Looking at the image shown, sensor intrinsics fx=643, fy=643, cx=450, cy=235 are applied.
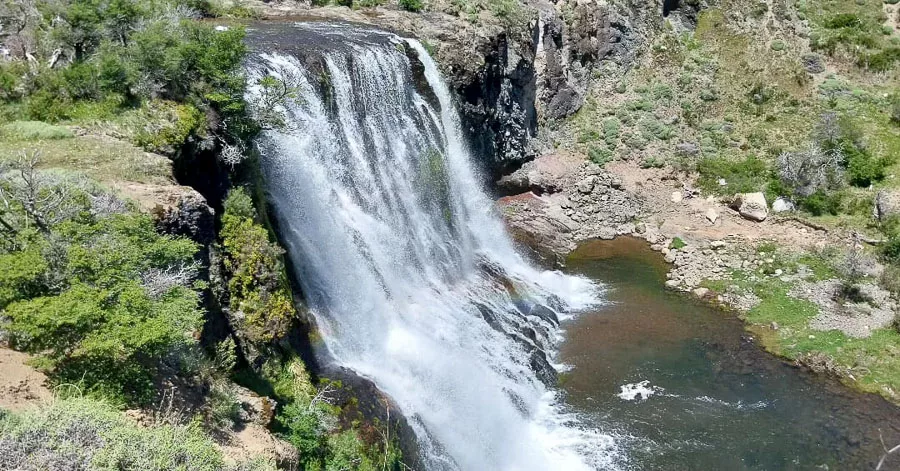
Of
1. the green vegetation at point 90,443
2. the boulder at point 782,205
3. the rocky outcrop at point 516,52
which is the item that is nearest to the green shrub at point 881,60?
the rocky outcrop at point 516,52

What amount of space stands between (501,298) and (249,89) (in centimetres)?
1074

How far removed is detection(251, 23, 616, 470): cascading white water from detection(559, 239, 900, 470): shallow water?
3.98 feet

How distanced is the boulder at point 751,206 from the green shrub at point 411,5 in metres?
17.1

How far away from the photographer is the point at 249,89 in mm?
17875

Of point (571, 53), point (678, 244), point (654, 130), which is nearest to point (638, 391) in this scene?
point (678, 244)

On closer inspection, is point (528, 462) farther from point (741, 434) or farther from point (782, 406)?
point (782, 406)

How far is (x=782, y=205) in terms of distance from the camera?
28.9 metres

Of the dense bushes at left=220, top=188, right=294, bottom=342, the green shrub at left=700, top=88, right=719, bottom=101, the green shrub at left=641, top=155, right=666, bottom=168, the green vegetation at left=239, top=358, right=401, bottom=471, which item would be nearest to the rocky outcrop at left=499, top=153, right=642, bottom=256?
the green shrub at left=641, top=155, right=666, bottom=168

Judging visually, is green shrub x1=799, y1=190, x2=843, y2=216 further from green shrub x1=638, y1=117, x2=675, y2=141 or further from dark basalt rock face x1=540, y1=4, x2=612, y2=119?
dark basalt rock face x1=540, y1=4, x2=612, y2=119

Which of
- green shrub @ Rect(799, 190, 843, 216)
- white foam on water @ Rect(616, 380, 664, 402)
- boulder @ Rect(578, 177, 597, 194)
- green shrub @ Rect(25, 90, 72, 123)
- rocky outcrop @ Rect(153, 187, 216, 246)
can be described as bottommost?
white foam on water @ Rect(616, 380, 664, 402)

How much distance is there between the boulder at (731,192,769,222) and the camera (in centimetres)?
2852

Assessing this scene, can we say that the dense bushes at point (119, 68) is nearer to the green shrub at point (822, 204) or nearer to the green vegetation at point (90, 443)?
the green vegetation at point (90, 443)

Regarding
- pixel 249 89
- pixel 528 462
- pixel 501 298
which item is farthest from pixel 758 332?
pixel 249 89

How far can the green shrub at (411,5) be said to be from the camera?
98.6 feet
